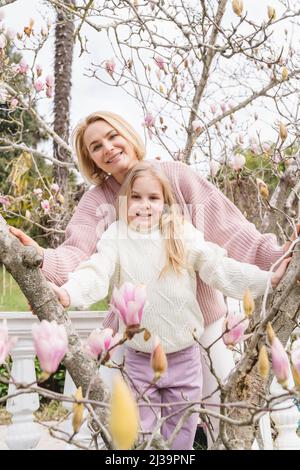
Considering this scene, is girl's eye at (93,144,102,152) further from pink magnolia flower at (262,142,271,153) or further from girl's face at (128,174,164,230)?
pink magnolia flower at (262,142,271,153)

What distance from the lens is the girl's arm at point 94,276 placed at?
1798mm

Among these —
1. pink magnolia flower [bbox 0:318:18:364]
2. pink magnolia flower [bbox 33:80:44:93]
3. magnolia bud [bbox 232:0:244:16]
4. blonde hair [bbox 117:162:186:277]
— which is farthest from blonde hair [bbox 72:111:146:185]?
pink magnolia flower [bbox 33:80:44:93]

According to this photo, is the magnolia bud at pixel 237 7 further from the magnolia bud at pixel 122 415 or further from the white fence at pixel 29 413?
the magnolia bud at pixel 122 415

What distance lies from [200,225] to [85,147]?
50 cm

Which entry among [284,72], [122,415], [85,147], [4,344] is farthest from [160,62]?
[122,415]

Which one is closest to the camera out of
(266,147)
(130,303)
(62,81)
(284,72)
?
(130,303)

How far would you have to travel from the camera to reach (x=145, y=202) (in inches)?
79.3

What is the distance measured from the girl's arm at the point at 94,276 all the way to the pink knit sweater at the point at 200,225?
7 centimetres

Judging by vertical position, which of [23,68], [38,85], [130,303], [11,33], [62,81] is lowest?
[130,303]

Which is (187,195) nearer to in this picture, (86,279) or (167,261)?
(167,261)

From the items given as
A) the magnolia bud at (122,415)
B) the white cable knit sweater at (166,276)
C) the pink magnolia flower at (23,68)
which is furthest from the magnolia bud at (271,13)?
the magnolia bud at (122,415)

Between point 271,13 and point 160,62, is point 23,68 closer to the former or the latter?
point 160,62

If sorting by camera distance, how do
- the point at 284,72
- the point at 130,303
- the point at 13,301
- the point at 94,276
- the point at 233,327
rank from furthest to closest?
1. the point at 13,301
2. the point at 284,72
3. the point at 94,276
4. the point at 233,327
5. the point at 130,303
